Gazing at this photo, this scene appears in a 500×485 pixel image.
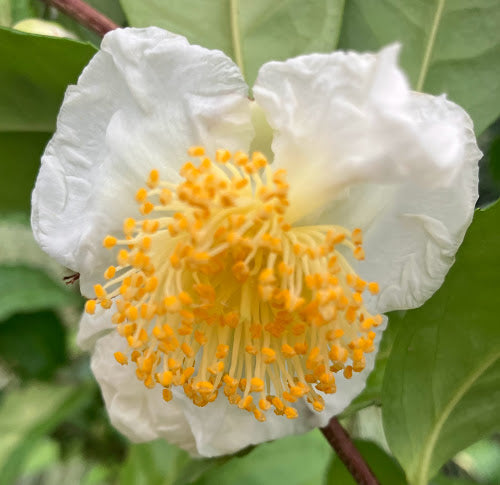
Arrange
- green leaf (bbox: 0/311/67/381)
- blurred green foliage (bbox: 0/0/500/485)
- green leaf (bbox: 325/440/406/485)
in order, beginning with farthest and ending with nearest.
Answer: green leaf (bbox: 0/311/67/381), green leaf (bbox: 325/440/406/485), blurred green foliage (bbox: 0/0/500/485)

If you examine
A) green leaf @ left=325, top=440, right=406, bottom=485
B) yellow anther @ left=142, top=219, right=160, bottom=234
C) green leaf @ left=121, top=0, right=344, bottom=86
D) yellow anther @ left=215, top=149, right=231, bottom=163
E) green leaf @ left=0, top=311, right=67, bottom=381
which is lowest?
green leaf @ left=0, top=311, right=67, bottom=381

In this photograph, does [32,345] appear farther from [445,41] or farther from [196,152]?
[445,41]

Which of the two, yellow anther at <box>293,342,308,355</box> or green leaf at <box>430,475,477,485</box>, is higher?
yellow anther at <box>293,342,308,355</box>

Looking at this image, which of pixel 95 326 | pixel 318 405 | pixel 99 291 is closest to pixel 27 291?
pixel 95 326

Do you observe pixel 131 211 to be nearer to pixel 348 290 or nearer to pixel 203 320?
pixel 203 320

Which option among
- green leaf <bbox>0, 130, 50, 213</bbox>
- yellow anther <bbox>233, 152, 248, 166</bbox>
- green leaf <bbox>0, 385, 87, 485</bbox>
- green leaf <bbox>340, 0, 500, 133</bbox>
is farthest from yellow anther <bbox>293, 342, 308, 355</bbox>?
green leaf <bbox>0, 385, 87, 485</bbox>

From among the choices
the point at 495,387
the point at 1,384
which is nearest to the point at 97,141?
the point at 495,387

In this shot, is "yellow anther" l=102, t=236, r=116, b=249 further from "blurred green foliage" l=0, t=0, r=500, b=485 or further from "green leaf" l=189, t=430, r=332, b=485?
"green leaf" l=189, t=430, r=332, b=485
